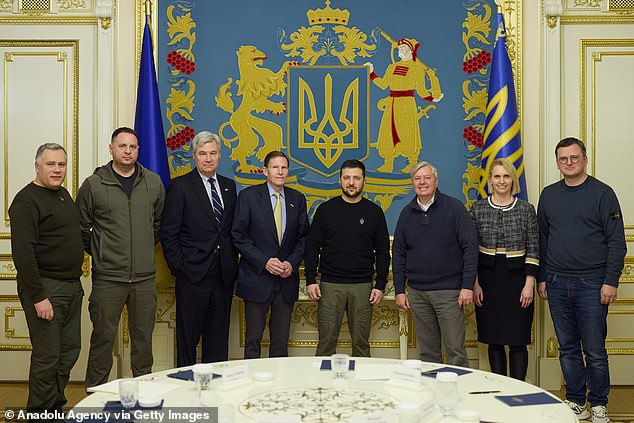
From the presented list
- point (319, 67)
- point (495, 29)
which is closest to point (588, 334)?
point (495, 29)

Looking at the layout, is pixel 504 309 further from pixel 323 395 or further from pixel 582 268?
pixel 323 395

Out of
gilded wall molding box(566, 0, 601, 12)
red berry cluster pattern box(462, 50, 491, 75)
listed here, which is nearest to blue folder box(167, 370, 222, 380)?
red berry cluster pattern box(462, 50, 491, 75)

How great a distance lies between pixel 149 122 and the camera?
4430mm

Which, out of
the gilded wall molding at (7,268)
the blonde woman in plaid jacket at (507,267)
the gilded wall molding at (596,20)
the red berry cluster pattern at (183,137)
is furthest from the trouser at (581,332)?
the gilded wall molding at (7,268)

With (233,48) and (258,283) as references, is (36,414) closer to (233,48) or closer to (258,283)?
(258,283)

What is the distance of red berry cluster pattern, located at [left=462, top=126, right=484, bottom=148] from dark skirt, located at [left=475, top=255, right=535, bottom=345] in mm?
1037

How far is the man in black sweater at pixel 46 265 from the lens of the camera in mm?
3398

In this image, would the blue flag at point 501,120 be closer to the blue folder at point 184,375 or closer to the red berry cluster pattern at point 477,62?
the red berry cluster pattern at point 477,62

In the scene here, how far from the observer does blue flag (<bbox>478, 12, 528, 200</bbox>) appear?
4375 mm

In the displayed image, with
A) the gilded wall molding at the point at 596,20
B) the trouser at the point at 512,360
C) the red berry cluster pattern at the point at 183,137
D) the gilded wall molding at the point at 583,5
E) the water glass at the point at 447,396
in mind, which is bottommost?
the trouser at the point at 512,360

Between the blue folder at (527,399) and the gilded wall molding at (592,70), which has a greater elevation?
the gilded wall molding at (592,70)

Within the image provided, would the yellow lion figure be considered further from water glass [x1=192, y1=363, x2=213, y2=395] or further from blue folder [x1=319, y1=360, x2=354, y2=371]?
water glass [x1=192, y1=363, x2=213, y2=395]

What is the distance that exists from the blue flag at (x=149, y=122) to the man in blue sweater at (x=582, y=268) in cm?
249

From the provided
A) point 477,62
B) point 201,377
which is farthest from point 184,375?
point 477,62
